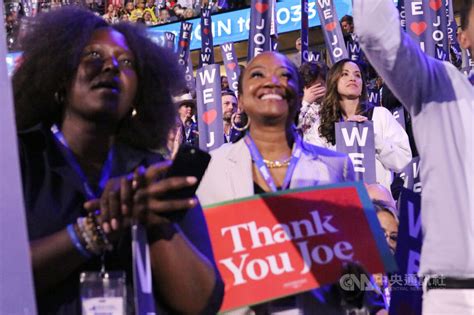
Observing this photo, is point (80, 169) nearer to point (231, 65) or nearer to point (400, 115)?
point (400, 115)

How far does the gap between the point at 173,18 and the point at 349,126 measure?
12399 millimetres

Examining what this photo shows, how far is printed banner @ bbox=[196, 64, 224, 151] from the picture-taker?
17.9 feet

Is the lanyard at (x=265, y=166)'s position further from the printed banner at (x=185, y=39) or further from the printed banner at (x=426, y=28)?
the printed banner at (x=185, y=39)

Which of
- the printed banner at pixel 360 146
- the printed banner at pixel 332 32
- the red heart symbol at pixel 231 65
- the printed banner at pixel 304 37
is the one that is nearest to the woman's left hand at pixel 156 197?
the printed banner at pixel 360 146

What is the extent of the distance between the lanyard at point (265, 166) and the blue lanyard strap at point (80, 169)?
2.70ft

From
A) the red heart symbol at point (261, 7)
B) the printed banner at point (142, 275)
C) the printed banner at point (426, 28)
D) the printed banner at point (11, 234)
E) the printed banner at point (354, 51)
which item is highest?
the red heart symbol at point (261, 7)

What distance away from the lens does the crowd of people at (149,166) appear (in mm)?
1745

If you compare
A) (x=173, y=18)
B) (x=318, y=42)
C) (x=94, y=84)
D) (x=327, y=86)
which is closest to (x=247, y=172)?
(x=94, y=84)

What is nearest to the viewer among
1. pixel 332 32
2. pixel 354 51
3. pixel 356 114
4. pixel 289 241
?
pixel 289 241

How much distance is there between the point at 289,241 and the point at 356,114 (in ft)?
6.93

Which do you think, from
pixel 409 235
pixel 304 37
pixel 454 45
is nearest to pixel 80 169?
pixel 409 235

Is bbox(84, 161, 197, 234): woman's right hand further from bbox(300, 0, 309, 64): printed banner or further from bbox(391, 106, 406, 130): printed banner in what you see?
bbox(300, 0, 309, 64): printed banner

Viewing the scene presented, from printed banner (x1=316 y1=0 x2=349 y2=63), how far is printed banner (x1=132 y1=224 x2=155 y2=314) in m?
4.45

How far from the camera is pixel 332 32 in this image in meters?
6.20
